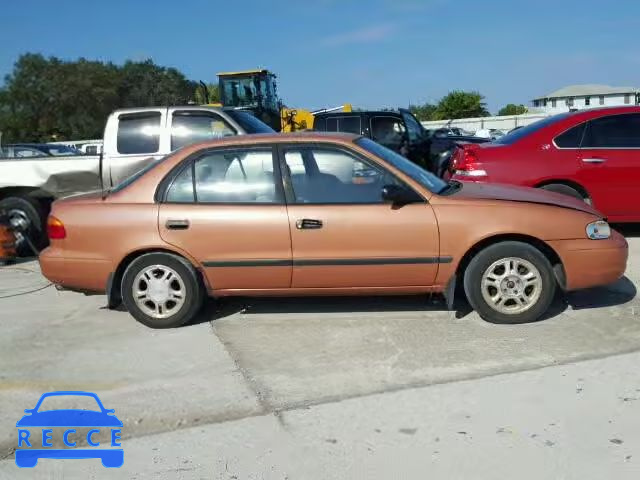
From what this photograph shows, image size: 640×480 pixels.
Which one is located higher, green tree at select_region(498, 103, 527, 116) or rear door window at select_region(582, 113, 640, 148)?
green tree at select_region(498, 103, 527, 116)

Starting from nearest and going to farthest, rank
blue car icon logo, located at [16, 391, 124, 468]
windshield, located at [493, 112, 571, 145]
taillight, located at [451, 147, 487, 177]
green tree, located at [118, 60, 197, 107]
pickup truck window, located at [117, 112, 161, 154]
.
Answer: blue car icon logo, located at [16, 391, 124, 468]
taillight, located at [451, 147, 487, 177]
windshield, located at [493, 112, 571, 145]
pickup truck window, located at [117, 112, 161, 154]
green tree, located at [118, 60, 197, 107]

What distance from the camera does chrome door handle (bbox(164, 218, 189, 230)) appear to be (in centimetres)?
486

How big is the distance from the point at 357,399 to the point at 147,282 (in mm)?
2146

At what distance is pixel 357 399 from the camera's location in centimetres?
368

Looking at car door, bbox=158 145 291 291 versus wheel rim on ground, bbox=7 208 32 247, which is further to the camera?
wheel rim on ground, bbox=7 208 32 247

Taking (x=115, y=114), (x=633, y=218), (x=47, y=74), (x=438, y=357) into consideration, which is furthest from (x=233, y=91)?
(x=47, y=74)

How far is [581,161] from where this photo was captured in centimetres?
721

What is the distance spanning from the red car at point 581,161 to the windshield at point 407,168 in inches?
88.3

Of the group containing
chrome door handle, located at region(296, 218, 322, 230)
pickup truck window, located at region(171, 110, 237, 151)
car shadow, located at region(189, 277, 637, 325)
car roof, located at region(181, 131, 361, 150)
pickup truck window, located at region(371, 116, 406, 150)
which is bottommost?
car shadow, located at region(189, 277, 637, 325)

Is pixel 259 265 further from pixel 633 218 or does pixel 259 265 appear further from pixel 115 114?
pixel 633 218

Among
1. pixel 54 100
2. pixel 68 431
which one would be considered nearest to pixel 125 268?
pixel 68 431

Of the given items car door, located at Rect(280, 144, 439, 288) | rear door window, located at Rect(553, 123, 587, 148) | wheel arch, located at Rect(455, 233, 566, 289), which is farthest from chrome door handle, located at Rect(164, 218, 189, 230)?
rear door window, located at Rect(553, 123, 587, 148)

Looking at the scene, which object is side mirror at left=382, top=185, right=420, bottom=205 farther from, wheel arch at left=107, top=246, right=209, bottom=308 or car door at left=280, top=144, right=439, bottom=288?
wheel arch at left=107, top=246, right=209, bottom=308

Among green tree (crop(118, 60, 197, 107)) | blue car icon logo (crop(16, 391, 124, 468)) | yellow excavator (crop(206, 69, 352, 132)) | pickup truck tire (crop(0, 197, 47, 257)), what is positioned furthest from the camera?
green tree (crop(118, 60, 197, 107))
